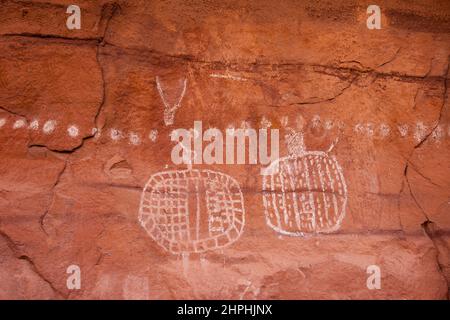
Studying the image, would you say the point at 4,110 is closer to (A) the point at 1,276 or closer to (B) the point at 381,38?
(A) the point at 1,276

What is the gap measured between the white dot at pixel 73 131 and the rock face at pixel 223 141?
1 centimetres

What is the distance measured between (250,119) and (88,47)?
0.81m

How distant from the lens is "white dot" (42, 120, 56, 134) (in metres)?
1.96

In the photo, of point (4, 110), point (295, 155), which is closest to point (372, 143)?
point (295, 155)

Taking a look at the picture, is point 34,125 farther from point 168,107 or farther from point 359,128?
point 359,128

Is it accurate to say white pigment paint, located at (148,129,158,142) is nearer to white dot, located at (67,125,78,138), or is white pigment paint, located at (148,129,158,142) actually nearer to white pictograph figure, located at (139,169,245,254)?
white pictograph figure, located at (139,169,245,254)

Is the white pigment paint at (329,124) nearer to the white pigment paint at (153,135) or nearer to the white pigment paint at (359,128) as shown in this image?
the white pigment paint at (359,128)

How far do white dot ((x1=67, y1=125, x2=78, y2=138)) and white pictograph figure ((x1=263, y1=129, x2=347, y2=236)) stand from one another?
0.88m

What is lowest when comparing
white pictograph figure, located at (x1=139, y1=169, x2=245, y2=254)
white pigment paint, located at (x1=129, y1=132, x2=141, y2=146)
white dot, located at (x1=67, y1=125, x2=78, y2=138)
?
white pictograph figure, located at (x1=139, y1=169, x2=245, y2=254)

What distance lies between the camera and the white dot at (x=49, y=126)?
1956 millimetres

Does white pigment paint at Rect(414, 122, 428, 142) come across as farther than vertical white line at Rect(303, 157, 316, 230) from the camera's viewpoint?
Yes

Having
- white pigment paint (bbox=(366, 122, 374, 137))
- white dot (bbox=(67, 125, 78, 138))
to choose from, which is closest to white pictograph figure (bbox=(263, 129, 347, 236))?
white pigment paint (bbox=(366, 122, 374, 137))

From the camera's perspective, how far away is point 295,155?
2082mm

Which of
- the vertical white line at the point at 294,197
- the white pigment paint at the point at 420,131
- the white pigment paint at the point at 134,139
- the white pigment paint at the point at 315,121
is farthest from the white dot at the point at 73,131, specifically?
the white pigment paint at the point at 420,131
